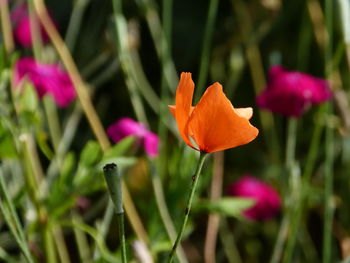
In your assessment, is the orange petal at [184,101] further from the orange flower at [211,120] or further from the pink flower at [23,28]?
the pink flower at [23,28]

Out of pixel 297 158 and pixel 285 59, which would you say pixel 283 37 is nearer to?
pixel 285 59

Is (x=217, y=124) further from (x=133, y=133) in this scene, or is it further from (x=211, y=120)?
(x=133, y=133)

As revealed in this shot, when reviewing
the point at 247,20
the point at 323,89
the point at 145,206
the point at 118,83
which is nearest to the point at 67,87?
the point at 145,206

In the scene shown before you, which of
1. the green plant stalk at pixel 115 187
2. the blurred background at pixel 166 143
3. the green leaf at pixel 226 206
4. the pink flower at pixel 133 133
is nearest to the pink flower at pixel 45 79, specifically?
the blurred background at pixel 166 143

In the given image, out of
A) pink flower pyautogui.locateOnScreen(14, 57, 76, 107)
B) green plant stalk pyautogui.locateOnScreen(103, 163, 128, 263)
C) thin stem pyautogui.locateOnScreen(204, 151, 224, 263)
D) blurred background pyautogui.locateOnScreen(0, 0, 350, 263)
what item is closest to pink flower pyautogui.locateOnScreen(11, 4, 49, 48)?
blurred background pyautogui.locateOnScreen(0, 0, 350, 263)

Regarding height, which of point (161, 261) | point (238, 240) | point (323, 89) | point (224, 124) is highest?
Answer: point (224, 124)

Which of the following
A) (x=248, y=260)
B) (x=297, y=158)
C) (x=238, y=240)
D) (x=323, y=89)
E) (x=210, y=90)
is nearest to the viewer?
(x=210, y=90)

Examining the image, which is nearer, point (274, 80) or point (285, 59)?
point (274, 80)
